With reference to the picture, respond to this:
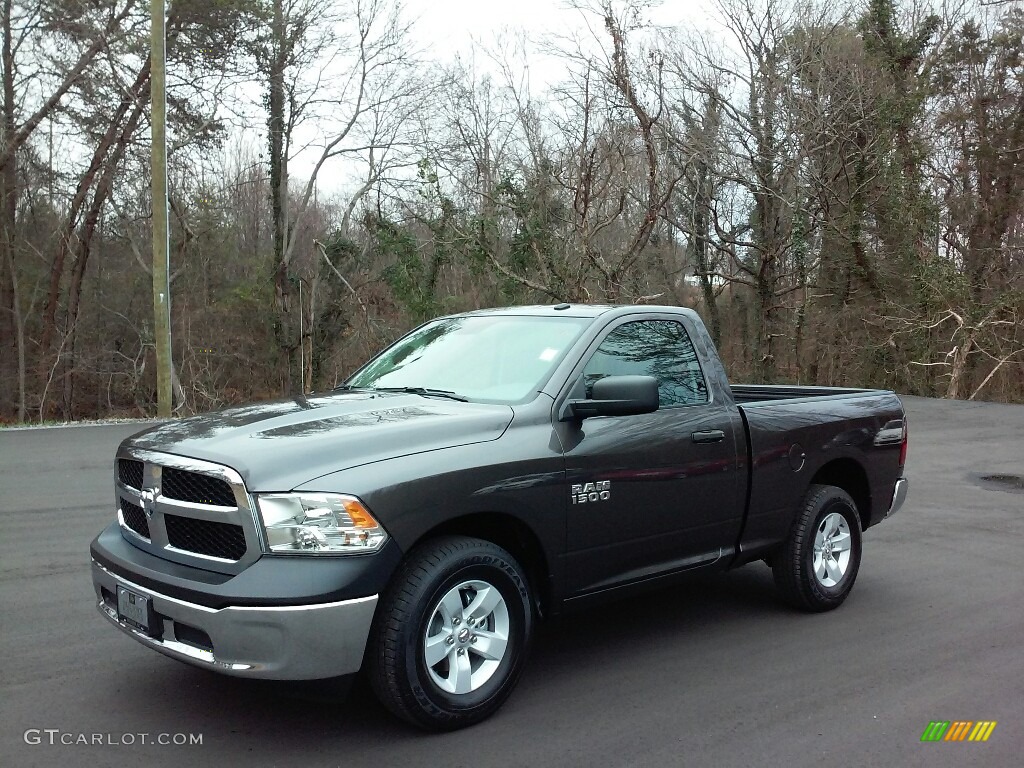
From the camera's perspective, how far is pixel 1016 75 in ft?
92.7

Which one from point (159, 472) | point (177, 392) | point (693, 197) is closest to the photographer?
point (159, 472)

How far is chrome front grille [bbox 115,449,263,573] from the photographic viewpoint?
3.62m

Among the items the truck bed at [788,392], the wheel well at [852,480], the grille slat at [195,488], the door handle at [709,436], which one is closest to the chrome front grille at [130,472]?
the grille slat at [195,488]

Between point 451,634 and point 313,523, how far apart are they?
0.79 m

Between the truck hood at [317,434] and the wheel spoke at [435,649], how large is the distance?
0.78m

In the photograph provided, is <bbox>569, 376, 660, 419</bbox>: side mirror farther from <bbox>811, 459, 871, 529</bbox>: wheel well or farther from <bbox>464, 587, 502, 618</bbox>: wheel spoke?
<bbox>811, 459, 871, 529</bbox>: wheel well

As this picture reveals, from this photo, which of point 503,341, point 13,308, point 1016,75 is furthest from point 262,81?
point 503,341

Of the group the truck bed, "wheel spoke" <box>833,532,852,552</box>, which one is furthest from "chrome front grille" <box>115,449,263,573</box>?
"wheel spoke" <box>833,532,852,552</box>

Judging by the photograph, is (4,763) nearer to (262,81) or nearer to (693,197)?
(262,81)

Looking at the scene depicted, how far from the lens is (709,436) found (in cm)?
509

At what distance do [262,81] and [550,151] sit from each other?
854 centimetres

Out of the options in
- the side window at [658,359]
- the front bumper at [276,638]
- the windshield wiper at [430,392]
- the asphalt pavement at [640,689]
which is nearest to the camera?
the front bumper at [276,638]

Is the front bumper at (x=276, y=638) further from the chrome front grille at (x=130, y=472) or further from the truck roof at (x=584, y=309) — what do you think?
the truck roof at (x=584, y=309)

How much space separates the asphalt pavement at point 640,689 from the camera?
12.5ft
